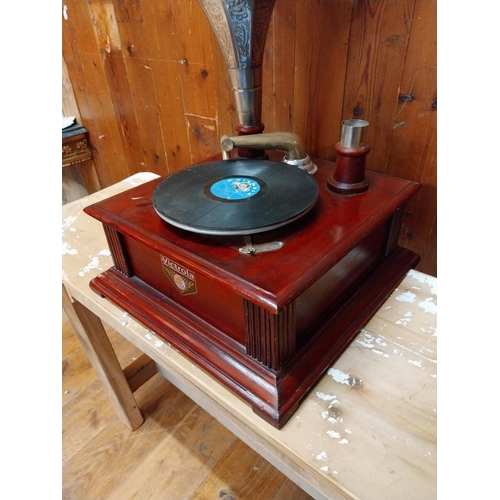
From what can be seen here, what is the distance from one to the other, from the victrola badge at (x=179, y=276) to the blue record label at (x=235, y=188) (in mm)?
159

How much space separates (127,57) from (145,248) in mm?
1186

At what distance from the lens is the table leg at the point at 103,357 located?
115cm

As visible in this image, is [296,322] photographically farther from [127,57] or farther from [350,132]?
[127,57]

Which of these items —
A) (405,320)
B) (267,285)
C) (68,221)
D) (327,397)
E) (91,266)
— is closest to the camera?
(267,285)

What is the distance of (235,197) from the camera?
72cm

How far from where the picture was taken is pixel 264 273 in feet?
1.92

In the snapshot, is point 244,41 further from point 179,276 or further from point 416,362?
point 416,362

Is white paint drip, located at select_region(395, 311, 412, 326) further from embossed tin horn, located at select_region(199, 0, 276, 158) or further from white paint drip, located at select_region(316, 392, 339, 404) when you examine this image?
embossed tin horn, located at select_region(199, 0, 276, 158)

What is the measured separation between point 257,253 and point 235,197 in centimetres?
15

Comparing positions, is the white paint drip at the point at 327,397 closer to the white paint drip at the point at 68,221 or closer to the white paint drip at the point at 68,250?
the white paint drip at the point at 68,250

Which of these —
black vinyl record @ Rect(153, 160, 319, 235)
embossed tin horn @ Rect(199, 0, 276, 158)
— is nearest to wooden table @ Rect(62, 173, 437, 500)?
black vinyl record @ Rect(153, 160, 319, 235)

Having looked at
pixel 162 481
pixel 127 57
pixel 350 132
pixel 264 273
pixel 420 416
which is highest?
pixel 127 57

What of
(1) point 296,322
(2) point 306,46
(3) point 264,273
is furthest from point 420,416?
(2) point 306,46

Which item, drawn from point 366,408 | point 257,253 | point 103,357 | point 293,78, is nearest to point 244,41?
point 293,78
